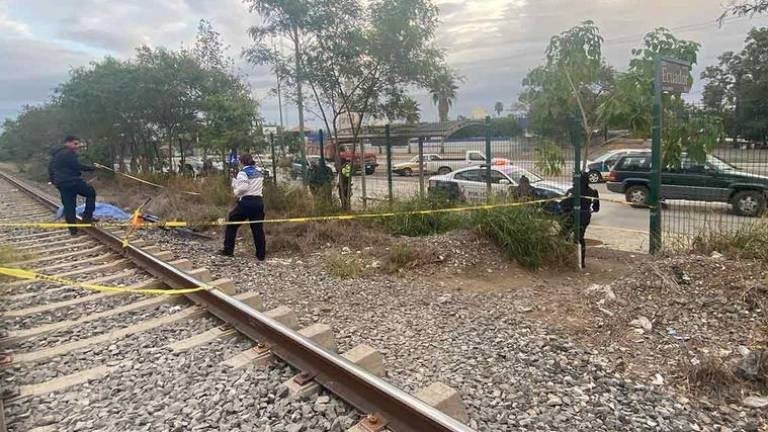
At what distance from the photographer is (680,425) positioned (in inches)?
126

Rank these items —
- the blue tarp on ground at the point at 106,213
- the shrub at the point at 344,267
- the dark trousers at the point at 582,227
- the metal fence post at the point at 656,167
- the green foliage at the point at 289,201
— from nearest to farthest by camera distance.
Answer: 1. the shrub at the point at 344,267
2. the metal fence post at the point at 656,167
3. the dark trousers at the point at 582,227
4. the green foliage at the point at 289,201
5. the blue tarp on ground at the point at 106,213

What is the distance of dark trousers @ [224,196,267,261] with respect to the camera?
7832 mm

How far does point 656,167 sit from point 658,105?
0.89m

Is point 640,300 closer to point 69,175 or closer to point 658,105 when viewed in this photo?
point 658,105

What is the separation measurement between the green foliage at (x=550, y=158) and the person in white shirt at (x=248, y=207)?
4609mm

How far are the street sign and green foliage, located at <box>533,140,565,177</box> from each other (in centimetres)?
185

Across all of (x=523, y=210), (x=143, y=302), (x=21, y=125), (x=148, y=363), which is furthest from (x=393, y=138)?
(x=21, y=125)

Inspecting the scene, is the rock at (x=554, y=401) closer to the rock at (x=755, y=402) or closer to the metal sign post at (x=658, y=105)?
the rock at (x=755, y=402)

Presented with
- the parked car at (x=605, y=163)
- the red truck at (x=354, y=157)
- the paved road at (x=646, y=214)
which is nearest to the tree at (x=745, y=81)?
the parked car at (x=605, y=163)

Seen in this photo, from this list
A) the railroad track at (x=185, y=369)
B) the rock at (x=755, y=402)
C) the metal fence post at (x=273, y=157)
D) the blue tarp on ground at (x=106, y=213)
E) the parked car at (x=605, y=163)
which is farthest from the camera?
the parked car at (x=605, y=163)

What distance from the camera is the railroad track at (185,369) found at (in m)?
3.16

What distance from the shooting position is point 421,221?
30.5ft

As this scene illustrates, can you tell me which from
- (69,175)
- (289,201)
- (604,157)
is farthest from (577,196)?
(604,157)

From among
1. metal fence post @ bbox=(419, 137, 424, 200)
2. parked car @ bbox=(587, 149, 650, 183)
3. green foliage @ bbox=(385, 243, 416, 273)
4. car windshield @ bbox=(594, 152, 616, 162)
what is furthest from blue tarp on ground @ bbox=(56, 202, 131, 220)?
car windshield @ bbox=(594, 152, 616, 162)
